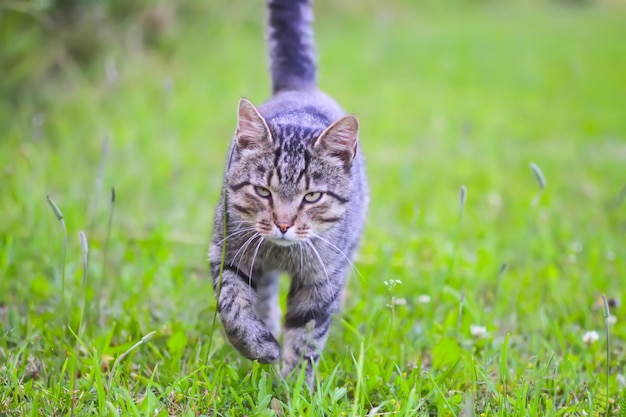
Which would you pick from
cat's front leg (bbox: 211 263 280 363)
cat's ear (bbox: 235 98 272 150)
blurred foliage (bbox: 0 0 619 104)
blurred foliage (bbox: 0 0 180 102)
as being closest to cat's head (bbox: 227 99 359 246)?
cat's ear (bbox: 235 98 272 150)

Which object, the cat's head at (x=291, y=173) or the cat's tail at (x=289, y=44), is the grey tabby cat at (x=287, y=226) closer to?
the cat's head at (x=291, y=173)

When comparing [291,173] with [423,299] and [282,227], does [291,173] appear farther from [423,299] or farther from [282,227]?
[423,299]

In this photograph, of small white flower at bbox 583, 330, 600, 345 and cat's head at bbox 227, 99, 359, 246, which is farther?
small white flower at bbox 583, 330, 600, 345

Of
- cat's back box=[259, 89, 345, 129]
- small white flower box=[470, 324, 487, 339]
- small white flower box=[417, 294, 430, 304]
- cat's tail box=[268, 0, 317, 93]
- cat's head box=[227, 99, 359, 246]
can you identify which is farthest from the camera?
cat's tail box=[268, 0, 317, 93]

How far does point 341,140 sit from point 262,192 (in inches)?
15.3

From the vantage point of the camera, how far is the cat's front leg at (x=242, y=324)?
263 cm

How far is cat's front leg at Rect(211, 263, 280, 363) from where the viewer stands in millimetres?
2635

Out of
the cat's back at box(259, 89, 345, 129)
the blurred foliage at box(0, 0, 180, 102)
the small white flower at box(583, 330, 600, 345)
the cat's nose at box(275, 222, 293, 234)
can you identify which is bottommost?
the small white flower at box(583, 330, 600, 345)

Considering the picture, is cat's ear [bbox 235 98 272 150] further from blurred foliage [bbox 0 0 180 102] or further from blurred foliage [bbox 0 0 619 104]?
blurred foliage [bbox 0 0 180 102]

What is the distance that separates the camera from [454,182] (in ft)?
19.5

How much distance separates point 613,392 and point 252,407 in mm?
1526

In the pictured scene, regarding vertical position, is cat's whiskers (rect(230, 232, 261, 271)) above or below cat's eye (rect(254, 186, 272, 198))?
below

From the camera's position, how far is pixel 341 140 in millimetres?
2809

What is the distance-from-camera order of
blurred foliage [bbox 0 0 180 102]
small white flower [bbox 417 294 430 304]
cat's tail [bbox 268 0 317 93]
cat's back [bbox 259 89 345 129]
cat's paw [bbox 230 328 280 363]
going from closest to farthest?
cat's paw [bbox 230 328 280 363] < cat's back [bbox 259 89 345 129] < small white flower [bbox 417 294 430 304] < cat's tail [bbox 268 0 317 93] < blurred foliage [bbox 0 0 180 102]
